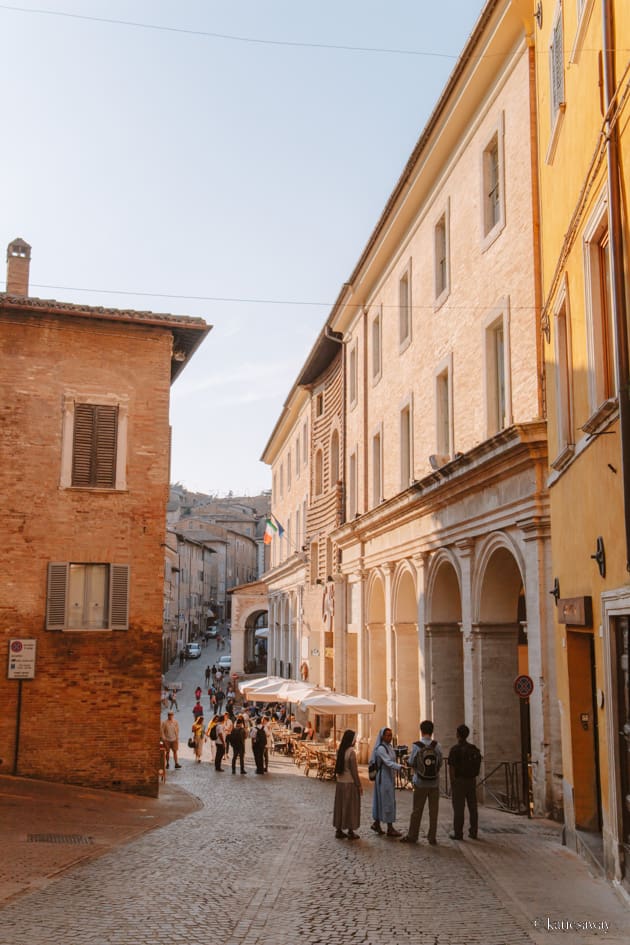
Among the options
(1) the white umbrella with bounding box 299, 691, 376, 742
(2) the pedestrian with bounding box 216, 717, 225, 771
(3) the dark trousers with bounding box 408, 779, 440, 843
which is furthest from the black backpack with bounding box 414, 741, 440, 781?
(2) the pedestrian with bounding box 216, 717, 225, 771

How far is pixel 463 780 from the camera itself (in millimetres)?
12875

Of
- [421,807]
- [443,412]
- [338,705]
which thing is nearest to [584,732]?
[421,807]

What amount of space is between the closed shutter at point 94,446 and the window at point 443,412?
7073 mm

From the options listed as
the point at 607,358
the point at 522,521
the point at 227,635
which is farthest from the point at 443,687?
the point at 227,635

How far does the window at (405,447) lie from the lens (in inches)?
955

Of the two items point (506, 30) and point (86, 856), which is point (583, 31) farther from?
point (86, 856)

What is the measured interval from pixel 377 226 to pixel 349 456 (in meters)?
8.54

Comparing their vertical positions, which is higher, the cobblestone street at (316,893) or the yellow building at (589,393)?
the yellow building at (589,393)

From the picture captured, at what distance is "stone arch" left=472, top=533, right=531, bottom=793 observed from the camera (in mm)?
17312

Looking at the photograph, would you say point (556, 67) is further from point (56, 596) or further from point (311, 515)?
point (311, 515)

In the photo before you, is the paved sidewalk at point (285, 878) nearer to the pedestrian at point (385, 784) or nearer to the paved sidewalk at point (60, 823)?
the paved sidewalk at point (60, 823)

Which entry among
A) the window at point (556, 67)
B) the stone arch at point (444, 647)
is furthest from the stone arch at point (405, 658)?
the window at point (556, 67)

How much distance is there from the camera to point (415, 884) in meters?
9.82

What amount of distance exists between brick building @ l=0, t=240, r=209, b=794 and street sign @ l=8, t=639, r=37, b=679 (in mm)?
135
